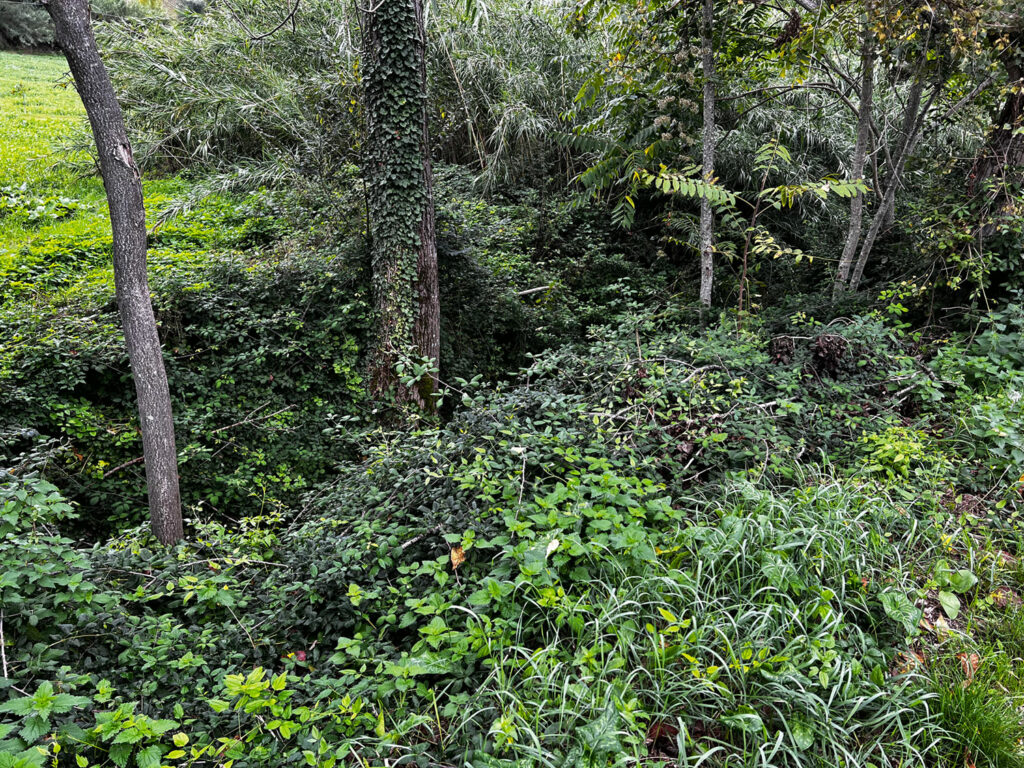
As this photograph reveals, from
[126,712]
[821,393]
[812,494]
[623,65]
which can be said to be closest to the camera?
[126,712]

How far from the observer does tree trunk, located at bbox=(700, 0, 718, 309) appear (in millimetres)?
5133

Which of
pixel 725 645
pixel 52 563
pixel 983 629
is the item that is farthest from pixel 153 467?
pixel 983 629

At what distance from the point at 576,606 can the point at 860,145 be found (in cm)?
534

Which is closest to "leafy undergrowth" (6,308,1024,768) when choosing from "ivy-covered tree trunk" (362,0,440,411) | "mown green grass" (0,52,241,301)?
"ivy-covered tree trunk" (362,0,440,411)

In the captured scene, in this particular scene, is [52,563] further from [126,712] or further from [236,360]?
[236,360]

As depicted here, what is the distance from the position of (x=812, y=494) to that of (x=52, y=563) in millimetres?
3575

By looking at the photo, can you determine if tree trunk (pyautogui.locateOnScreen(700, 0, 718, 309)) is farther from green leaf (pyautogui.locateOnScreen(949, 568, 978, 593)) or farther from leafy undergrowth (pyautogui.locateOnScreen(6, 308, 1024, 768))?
green leaf (pyautogui.locateOnScreen(949, 568, 978, 593))

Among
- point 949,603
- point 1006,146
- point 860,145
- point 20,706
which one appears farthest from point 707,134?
point 20,706

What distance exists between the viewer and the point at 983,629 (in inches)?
94.0

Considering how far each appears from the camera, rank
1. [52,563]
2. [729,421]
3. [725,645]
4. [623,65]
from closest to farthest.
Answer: [725,645] < [52,563] < [729,421] < [623,65]

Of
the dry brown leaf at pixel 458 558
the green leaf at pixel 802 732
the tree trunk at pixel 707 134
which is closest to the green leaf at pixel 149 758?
the dry brown leaf at pixel 458 558

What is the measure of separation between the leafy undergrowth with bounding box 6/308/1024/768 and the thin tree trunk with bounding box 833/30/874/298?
224 centimetres

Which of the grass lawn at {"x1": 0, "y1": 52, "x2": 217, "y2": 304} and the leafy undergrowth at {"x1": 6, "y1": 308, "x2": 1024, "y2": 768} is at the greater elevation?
the grass lawn at {"x1": 0, "y1": 52, "x2": 217, "y2": 304}

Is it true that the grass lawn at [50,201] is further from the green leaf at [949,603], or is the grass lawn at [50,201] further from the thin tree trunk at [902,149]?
the thin tree trunk at [902,149]
